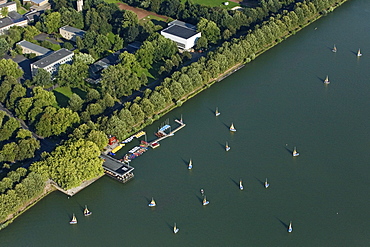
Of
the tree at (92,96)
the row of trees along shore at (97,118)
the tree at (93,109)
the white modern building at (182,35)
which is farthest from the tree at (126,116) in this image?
the white modern building at (182,35)

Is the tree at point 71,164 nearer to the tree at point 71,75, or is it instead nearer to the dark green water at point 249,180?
the dark green water at point 249,180

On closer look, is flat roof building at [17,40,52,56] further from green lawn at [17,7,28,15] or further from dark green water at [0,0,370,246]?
dark green water at [0,0,370,246]

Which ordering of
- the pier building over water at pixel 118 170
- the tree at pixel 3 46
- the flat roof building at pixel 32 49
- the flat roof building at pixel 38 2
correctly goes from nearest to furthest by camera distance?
the pier building over water at pixel 118 170 < the tree at pixel 3 46 < the flat roof building at pixel 32 49 < the flat roof building at pixel 38 2

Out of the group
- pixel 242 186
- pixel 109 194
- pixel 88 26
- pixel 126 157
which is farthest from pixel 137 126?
pixel 88 26

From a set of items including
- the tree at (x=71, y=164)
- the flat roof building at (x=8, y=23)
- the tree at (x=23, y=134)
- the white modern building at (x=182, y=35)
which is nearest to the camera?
the tree at (x=71, y=164)

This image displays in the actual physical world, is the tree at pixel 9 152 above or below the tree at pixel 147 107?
below

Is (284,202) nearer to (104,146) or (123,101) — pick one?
(104,146)

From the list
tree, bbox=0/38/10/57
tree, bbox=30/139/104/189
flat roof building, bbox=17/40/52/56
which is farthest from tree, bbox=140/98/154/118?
tree, bbox=0/38/10/57
